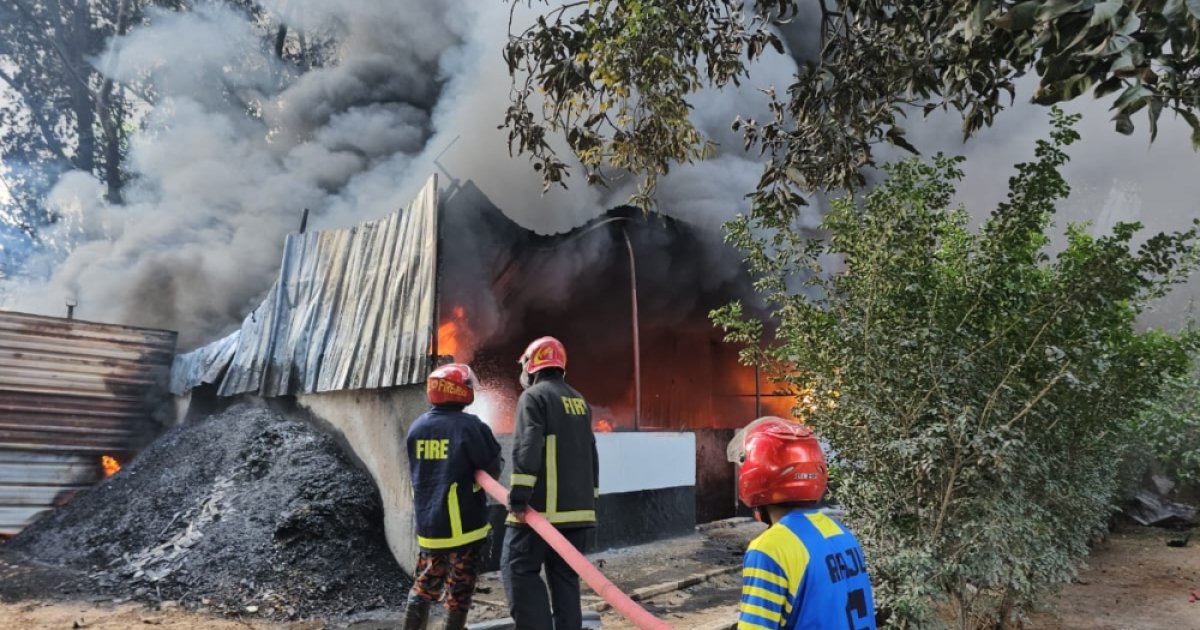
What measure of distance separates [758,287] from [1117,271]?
1.89 m

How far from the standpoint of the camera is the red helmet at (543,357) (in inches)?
166

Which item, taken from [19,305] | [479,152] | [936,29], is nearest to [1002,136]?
[479,152]

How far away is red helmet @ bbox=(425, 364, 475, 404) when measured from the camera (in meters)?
4.43

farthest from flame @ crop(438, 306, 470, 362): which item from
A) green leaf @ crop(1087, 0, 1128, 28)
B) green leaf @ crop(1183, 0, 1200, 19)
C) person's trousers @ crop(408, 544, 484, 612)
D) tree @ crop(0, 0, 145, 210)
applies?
tree @ crop(0, 0, 145, 210)

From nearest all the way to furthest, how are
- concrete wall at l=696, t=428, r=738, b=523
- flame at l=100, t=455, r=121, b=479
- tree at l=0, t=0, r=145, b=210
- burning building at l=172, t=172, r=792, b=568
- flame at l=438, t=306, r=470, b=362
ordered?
burning building at l=172, t=172, r=792, b=568, flame at l=438, t=306, r=470, b=362, flame at l=100, t=455, r=121, b=479, concrete wall at l=696, t=428, r=738, b=523, tree at l=0, t=0, r=145, b=210

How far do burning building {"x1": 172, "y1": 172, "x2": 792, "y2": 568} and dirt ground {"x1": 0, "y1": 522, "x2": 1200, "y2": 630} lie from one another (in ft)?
2.37

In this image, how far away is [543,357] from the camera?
4.23 metres

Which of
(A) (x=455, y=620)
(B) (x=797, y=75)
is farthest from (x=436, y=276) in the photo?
(B) (x=797, y=75)

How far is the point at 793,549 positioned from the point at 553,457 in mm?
2431

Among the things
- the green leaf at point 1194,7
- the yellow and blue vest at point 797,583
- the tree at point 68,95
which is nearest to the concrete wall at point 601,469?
the yellow and blue vest at point 797,583

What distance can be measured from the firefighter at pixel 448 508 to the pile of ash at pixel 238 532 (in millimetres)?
1629

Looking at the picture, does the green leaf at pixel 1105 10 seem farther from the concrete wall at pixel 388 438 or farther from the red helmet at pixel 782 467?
the concrete wall at pixel 388 438

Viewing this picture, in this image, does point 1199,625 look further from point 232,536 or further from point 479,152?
point 479,152

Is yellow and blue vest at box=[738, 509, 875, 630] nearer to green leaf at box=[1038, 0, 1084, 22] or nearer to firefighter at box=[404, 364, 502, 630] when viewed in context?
green leaf at box=[1038, 0, 1084, 22]
